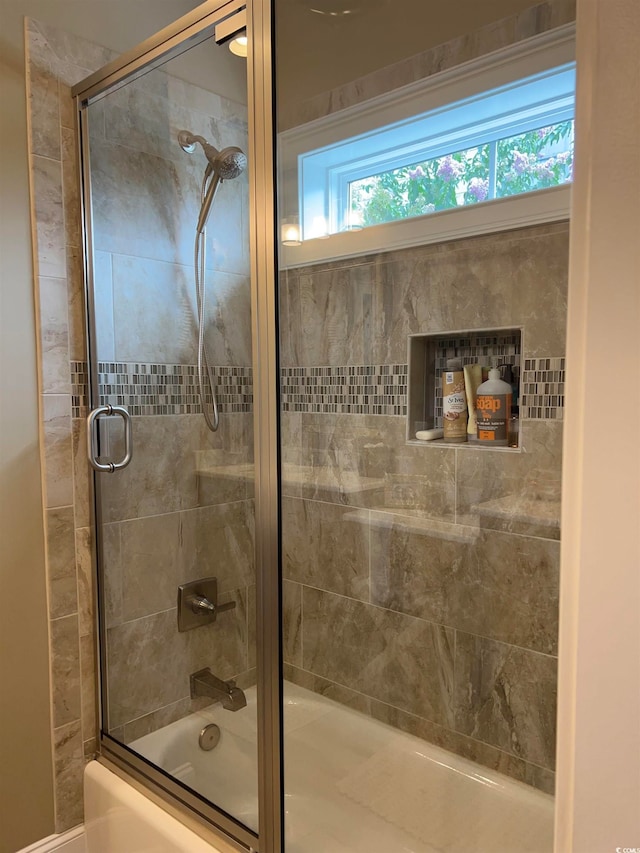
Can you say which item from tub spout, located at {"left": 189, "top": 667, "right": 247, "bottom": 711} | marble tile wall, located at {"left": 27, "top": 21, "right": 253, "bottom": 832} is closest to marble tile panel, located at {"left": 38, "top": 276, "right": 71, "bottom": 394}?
marble tile wall, located at {"left": 27, "top": 21, "right": 253, "bottom": 832}

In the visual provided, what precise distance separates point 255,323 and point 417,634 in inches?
40.1

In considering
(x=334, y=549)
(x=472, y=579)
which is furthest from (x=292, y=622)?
(x=472, y=579)

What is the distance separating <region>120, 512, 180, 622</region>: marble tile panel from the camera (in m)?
1.65

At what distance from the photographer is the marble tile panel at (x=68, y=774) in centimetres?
167

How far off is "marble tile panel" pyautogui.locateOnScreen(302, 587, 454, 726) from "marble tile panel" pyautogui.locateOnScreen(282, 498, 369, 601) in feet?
0.14

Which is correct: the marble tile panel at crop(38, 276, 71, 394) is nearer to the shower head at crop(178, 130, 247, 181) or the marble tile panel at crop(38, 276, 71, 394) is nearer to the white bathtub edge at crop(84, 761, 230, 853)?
the shower head at crop(178, 130, 247, 181)

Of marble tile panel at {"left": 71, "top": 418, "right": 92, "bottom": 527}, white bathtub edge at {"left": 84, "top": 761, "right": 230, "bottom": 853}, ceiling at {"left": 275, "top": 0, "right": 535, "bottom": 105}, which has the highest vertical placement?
ceiling at {"left": 275, "top": 0, "right": 535, "bottom": 105}

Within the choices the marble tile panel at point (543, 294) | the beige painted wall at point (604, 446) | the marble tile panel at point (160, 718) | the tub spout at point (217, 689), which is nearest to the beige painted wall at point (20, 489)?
the marble tile panel at point (160, 718)

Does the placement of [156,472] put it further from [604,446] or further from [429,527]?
[604,446]

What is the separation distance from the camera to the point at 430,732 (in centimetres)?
172

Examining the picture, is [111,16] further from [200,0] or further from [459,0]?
[459,0]

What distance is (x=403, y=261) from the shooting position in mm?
1725

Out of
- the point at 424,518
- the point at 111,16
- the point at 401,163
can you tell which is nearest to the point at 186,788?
the point at 424,518

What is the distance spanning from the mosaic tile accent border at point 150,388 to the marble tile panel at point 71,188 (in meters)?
0.35
